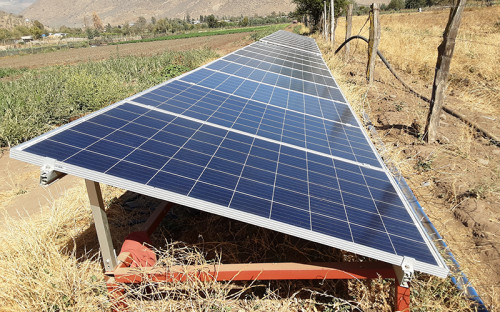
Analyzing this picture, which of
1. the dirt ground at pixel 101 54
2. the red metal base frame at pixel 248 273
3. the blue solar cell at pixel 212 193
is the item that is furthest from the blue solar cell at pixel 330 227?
the dirt ground at pixel 101 54

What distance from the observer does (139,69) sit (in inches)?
779

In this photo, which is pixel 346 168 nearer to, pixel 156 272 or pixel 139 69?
pixel 156 272

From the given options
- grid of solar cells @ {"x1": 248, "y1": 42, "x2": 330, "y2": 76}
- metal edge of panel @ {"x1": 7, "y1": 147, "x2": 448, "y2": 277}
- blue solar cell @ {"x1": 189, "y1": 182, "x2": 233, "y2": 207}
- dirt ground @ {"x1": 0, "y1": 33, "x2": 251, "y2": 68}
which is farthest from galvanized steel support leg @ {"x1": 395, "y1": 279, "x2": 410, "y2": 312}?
dirt ground @ {"x1": 0, "y1": 33, "x2": 251, "y2": 68}

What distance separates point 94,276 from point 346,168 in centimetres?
319

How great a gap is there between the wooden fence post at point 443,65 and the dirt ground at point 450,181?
18.2 inches

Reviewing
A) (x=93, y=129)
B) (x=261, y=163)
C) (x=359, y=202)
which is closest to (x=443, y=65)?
(x=359, y=202)

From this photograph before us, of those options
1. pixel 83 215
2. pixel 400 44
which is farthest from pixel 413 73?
pixel 83 215

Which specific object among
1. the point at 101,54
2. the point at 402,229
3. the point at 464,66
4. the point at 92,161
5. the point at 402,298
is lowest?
the point at 402,298

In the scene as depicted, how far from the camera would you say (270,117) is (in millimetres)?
5312

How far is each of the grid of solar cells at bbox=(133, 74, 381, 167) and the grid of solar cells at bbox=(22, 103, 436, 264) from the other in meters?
0.40

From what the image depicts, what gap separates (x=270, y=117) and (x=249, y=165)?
1.94 meters

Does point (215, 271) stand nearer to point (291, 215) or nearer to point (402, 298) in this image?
point (291, 215)

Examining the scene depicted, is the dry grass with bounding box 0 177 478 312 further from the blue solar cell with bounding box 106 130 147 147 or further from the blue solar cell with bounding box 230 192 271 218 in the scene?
the blue solar cell with bounding box 106 130 147 147

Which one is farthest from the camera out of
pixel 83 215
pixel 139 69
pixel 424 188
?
pixel 139 69
